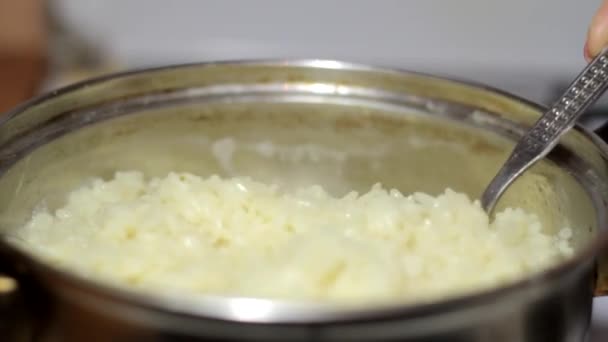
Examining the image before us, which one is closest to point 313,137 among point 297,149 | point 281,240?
point 297,149

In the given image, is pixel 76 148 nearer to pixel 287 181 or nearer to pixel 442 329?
pixel 287 181

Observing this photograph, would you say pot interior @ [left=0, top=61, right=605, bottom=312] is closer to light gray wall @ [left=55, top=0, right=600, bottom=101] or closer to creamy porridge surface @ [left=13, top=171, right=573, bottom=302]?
creamy porridge surface @ [left=13, top=171, right=573, bottom=302]

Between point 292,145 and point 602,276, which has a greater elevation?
point 292,145

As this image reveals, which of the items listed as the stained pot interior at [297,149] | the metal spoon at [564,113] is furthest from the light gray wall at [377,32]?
the metal spoon at [564,113]

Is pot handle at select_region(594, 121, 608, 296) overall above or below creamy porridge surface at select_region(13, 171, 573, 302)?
below

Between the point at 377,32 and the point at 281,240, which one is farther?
the point at 377,32

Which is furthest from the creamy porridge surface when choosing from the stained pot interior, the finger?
the finger

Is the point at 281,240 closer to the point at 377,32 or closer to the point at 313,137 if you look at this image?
the point at 313,137
